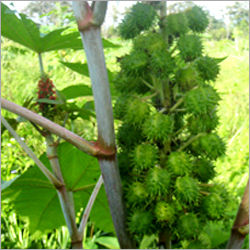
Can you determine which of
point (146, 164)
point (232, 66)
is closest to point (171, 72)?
point (146, 164)

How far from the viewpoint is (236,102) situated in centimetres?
338

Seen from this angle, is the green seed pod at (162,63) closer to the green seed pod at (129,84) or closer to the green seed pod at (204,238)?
the green seed pod at (129,84)

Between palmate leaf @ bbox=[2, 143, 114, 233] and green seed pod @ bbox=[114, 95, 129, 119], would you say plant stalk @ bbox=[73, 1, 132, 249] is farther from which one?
palmate leaf @ bbox=[2, 143, 114, 233]

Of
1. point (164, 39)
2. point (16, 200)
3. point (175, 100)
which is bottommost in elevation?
point (16, 200)

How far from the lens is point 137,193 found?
2.26 feet

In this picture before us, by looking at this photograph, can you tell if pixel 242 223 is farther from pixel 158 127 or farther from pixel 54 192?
pixel 54 192

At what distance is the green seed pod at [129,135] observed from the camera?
72cm

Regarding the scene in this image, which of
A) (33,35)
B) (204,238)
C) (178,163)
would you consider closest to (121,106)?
(178,163)

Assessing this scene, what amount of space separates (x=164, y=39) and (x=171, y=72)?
2.7 inches

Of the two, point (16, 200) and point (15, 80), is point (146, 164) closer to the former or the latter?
point (16, 200)

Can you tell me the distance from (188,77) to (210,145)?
123mm

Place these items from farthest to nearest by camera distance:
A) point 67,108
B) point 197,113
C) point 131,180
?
point 67,108 → point 131,180 → point 197,113

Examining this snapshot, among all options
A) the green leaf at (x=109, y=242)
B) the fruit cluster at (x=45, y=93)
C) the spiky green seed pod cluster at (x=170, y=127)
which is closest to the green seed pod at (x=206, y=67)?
the spiky green seed pod cluster at (x=170, y=127)

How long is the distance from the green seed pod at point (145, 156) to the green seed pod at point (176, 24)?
21 cm
